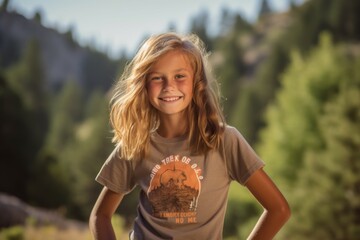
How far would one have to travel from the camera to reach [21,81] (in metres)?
54.5

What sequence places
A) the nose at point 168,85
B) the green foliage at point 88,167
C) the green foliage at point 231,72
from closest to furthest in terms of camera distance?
the nose at point 168,85
the green foliage at point 88,167
the green foliage at point 231,72

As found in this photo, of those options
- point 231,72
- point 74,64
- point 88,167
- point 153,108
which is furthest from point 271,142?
point 74,64

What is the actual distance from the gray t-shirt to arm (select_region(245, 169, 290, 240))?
5cm

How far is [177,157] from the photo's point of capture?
6.34ft

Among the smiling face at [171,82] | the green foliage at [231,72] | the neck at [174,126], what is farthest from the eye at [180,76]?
the green foliage at [231,72]

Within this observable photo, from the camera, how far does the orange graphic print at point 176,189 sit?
6.19 ft

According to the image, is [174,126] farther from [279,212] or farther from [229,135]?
[279,212]

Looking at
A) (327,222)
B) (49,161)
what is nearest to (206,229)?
(327,222)

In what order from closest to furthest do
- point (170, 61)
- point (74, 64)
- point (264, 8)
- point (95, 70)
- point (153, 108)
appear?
point (170, 61) → point (153, 108) → point (74, 64) → point (95, 70) → point (264, 8)

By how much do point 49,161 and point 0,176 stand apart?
153 inches

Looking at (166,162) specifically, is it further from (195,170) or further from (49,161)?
(49,161)

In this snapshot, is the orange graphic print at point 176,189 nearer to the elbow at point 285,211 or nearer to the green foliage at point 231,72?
the elbow at point 285,211

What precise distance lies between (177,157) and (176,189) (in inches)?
4.7

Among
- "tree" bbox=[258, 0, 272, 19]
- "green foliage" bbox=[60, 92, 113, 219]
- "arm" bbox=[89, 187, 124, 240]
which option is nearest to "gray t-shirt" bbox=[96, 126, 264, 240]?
"arm" bbox=[89, 187, 124, 240]
